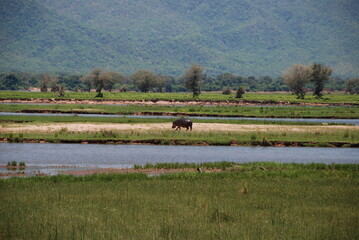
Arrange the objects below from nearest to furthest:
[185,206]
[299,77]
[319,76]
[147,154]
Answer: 1. [185,206]
2. [147,154]
3. [319,76]
4. [299,77]

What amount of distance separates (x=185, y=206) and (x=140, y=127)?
31223 millimetres

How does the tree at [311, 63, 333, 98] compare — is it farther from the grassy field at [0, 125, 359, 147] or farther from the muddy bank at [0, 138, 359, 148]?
the muddy bank at [0, 138, 359, 148]

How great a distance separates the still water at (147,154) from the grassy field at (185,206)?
21.6ft

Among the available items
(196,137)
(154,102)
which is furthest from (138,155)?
(154,102)

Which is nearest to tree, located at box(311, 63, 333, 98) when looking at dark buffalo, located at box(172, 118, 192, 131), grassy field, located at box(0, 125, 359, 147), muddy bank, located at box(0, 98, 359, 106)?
muddy bank, located at box(0, 98, 359, 106)

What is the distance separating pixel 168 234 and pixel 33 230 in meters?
3.68

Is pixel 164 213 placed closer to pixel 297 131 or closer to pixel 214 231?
pixel 214 231

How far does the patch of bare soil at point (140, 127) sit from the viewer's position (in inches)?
1886

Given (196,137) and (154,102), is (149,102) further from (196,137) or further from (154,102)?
(196,137)

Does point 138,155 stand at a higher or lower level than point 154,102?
higher

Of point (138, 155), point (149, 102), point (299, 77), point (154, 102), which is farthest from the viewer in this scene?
point (299, 77)

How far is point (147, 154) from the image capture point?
119ft

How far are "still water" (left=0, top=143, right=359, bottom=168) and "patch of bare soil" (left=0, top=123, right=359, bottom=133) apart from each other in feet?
25.1

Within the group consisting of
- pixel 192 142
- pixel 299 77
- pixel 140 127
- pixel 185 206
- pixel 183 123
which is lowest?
pixel 192 142
